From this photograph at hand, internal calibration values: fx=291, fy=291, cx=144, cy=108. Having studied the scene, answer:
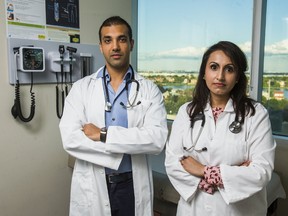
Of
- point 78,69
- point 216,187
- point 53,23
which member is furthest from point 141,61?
point 216,187

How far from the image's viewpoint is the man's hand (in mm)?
1508

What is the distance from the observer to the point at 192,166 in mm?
1310

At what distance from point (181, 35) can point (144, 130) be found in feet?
4.53

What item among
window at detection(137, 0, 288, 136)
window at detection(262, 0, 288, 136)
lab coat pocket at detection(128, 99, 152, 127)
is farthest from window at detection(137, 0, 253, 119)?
lab coat pocket at detection(128, 99, 152, 127)

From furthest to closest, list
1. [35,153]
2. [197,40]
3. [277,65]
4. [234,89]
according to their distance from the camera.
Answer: [197,40], [277,65], [35,153], [234,89]

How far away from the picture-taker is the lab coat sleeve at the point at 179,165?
1324 millimetres

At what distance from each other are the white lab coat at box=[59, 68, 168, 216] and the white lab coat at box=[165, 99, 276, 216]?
21 centimetres

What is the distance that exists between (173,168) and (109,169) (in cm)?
41

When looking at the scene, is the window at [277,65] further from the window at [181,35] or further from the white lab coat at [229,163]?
the white lab coat at [229,163]

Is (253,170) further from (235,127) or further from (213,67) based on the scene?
(213,67)

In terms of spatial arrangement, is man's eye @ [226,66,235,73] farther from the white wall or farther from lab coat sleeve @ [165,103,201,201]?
the white wall

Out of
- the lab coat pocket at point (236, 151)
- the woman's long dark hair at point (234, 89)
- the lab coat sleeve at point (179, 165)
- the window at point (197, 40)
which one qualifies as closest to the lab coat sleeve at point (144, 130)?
the lab coat sleeve at point (179, 165)

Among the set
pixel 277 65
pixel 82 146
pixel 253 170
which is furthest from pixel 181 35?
pixel 253 170

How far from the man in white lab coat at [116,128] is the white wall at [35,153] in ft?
1.55
